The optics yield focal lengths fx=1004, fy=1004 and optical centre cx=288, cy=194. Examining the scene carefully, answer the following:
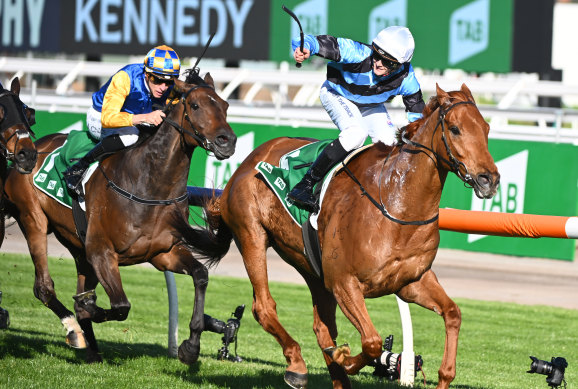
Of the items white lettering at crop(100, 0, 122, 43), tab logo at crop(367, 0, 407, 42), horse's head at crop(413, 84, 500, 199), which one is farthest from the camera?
white lettering at crop(100, 0, 122, 43)

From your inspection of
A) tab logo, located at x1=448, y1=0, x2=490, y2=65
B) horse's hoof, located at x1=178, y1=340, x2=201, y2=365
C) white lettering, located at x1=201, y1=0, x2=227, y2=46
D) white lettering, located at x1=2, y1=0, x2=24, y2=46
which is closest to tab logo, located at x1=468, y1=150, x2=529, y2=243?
tab logo, located at x1=448, y1=0, x2=490, y2=65

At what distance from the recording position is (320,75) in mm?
15148

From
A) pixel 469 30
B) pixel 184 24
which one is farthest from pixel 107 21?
pixel 469 30

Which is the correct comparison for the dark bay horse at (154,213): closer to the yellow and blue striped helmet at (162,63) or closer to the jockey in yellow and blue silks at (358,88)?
the yellow and blue striped helmet at (162,63)

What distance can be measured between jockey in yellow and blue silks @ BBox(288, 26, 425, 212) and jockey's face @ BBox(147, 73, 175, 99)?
1.14 m

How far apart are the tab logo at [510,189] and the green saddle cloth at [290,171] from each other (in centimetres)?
614

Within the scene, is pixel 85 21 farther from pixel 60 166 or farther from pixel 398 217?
pixel 398 217

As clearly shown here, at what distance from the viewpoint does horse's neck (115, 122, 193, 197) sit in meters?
6.21

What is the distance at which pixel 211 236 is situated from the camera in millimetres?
6344

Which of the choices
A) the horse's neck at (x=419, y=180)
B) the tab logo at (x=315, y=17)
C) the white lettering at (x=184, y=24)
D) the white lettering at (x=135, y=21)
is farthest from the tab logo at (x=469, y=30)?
the horse's neck at (x=419, y=180)

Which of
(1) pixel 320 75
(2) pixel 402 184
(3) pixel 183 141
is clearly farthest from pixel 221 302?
(1) pixel 320 75

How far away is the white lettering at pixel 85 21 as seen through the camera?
666 inches

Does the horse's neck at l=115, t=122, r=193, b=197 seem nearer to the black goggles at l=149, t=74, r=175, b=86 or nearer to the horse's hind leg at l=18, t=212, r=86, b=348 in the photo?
the black goggles at l=149, t=74, r=175, b=86

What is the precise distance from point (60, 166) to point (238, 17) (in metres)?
9.38
